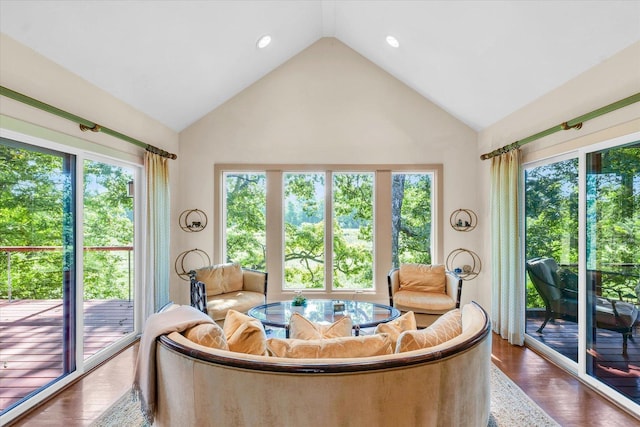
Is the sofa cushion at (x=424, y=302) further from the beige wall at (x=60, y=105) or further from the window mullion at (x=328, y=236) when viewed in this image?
the beige wall at (x=60, y=105)

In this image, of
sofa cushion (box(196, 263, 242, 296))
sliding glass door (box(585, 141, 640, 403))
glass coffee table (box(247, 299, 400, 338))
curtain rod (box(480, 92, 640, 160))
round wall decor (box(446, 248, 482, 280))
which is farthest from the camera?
round wall decor (box(446, 248, 482, 280))

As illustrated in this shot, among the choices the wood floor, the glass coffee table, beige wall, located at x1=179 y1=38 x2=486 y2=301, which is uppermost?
beige wall, located at x1=179 y1=38 x2=486 y2=301

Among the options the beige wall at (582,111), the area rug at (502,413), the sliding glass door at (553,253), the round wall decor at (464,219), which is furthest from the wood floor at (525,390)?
the beige wall at (582,111)

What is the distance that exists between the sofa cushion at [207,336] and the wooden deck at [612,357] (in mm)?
3004

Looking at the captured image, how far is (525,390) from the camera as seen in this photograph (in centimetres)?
280

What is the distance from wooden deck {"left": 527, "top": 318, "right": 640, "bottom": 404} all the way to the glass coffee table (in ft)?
5.43

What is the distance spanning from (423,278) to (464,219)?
1226 mm

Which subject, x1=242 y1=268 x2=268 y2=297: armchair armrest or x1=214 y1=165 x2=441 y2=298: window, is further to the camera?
x1=214 y1=165 x2=441 y2=298: window

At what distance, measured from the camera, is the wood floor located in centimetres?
239

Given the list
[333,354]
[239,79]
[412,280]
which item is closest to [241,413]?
[333,354]

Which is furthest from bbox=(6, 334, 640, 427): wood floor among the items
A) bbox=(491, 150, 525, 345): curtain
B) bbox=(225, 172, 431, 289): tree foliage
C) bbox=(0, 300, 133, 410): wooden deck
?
bbox=(225, 172, 431, 289): tree foliage

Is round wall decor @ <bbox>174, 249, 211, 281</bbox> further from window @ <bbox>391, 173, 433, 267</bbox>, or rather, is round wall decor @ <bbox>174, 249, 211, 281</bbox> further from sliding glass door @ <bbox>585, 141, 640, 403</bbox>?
sliding glass door @ <bbox>585, 141, 640, 403</bbox>

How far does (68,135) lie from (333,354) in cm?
290

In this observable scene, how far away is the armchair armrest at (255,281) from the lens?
4.40 meters
